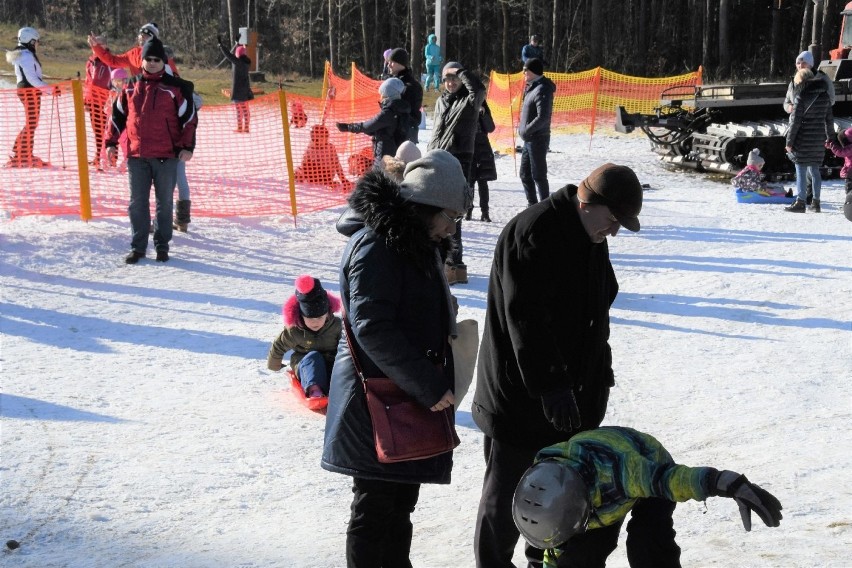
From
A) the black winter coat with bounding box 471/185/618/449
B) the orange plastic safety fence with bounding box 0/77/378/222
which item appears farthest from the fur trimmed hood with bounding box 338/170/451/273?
the orange plastic safety fence with bounding box 0/77/378/222

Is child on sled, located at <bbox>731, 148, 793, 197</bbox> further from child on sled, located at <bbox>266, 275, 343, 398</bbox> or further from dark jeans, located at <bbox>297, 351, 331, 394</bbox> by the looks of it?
dark jeans, located at <bbox>297, 351, 331, 394</bbox>

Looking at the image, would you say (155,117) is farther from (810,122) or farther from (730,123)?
(730,123)

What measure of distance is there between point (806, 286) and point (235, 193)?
21.0 feet

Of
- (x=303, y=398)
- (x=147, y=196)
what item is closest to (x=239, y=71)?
(x=147, y=196)

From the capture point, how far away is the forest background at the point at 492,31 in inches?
1597

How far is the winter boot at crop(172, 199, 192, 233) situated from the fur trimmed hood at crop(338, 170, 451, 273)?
687cm

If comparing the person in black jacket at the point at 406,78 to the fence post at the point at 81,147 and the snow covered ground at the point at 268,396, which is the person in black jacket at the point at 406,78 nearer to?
the snow covered ground at the point at 268,396

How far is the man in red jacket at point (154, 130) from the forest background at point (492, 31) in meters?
31.7

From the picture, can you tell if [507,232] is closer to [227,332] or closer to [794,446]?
[794,446]

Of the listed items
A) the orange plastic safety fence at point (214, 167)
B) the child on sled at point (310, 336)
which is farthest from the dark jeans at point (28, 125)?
the child on sled at point (310, 336)

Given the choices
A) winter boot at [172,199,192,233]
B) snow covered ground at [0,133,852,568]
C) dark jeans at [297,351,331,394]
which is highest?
winter boot at [172,199,192,233]

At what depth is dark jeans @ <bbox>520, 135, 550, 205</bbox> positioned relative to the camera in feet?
33.2

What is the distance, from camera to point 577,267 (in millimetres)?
3340

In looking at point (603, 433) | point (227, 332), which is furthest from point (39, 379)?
point (603, 433)
